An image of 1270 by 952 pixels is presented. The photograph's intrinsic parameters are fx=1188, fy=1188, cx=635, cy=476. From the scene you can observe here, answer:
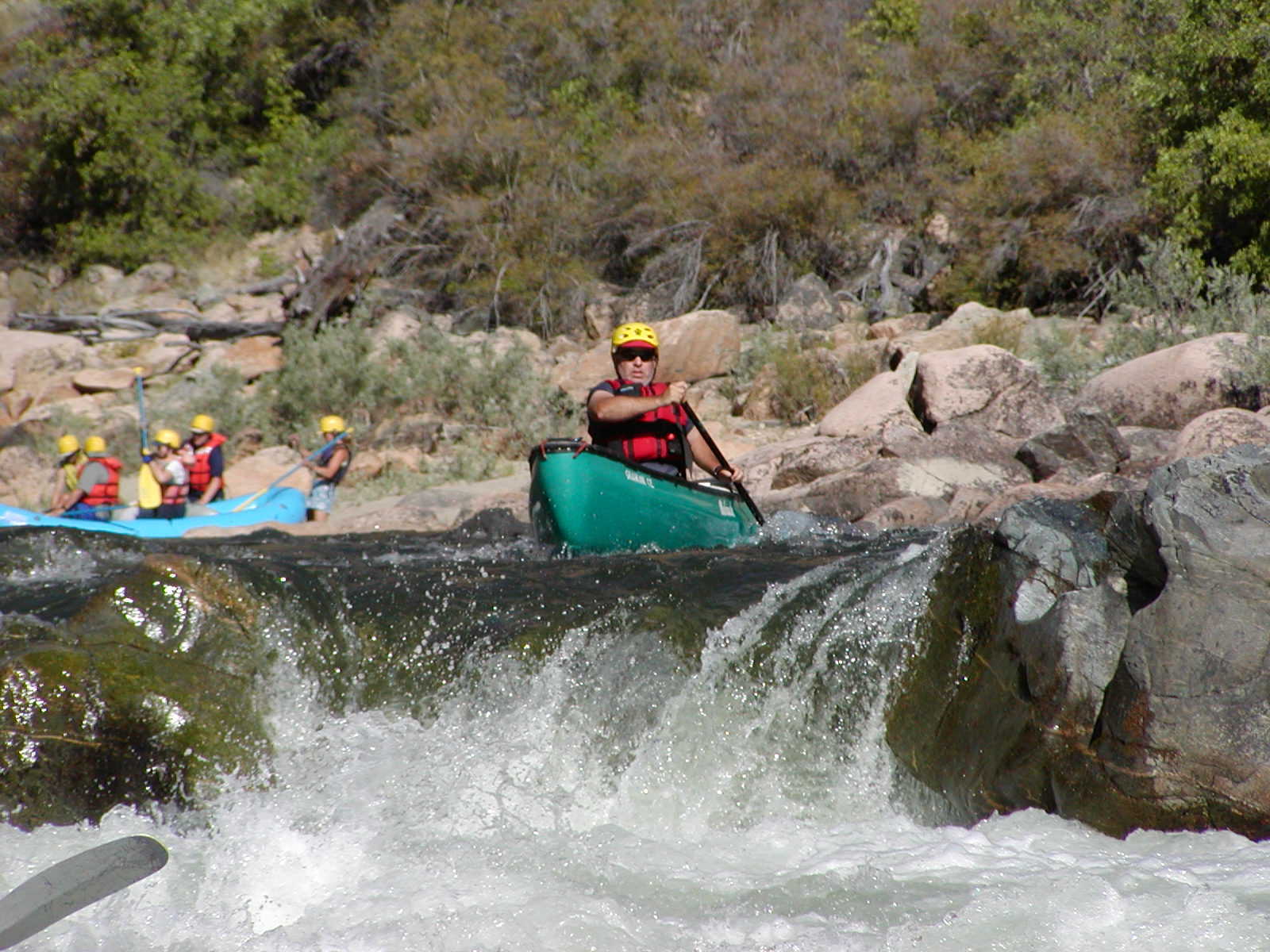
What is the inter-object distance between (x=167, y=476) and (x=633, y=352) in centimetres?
584

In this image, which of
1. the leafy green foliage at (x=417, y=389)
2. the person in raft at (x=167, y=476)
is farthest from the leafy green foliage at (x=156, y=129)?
the person in raft at (x=167, y=476)

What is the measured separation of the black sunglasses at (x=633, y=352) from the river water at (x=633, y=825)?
219cm

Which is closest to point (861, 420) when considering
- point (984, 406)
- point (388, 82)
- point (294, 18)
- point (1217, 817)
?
point (984, 406)

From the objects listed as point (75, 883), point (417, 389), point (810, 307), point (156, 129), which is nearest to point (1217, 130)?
point (810, 307)

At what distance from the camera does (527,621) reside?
4.18 metres

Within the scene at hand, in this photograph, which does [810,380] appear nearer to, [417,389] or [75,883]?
[417,389]

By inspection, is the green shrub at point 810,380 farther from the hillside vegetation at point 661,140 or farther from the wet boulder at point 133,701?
the wet boulder at point 133,701

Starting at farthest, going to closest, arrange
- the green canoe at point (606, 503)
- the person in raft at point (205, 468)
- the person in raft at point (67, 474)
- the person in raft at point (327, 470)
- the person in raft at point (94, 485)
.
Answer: the person in raft at point (205, 468)
the person in raft at point (67, 474)
the person in raft at point (94, 485)
the person in raft at point (327, 470)
the green canoe at point (606, 503)

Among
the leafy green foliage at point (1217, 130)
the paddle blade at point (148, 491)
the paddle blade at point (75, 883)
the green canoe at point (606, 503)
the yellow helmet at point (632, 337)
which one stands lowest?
the paddle blade at point (148, 491)

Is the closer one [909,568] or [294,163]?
[909,568]

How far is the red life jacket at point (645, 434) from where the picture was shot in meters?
6.48

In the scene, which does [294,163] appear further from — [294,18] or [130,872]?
[130,872]

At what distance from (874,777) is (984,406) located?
636 centimetres

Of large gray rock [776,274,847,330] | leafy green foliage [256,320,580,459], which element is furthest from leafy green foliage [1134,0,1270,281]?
leafy green foliage [256,320,580,459]
